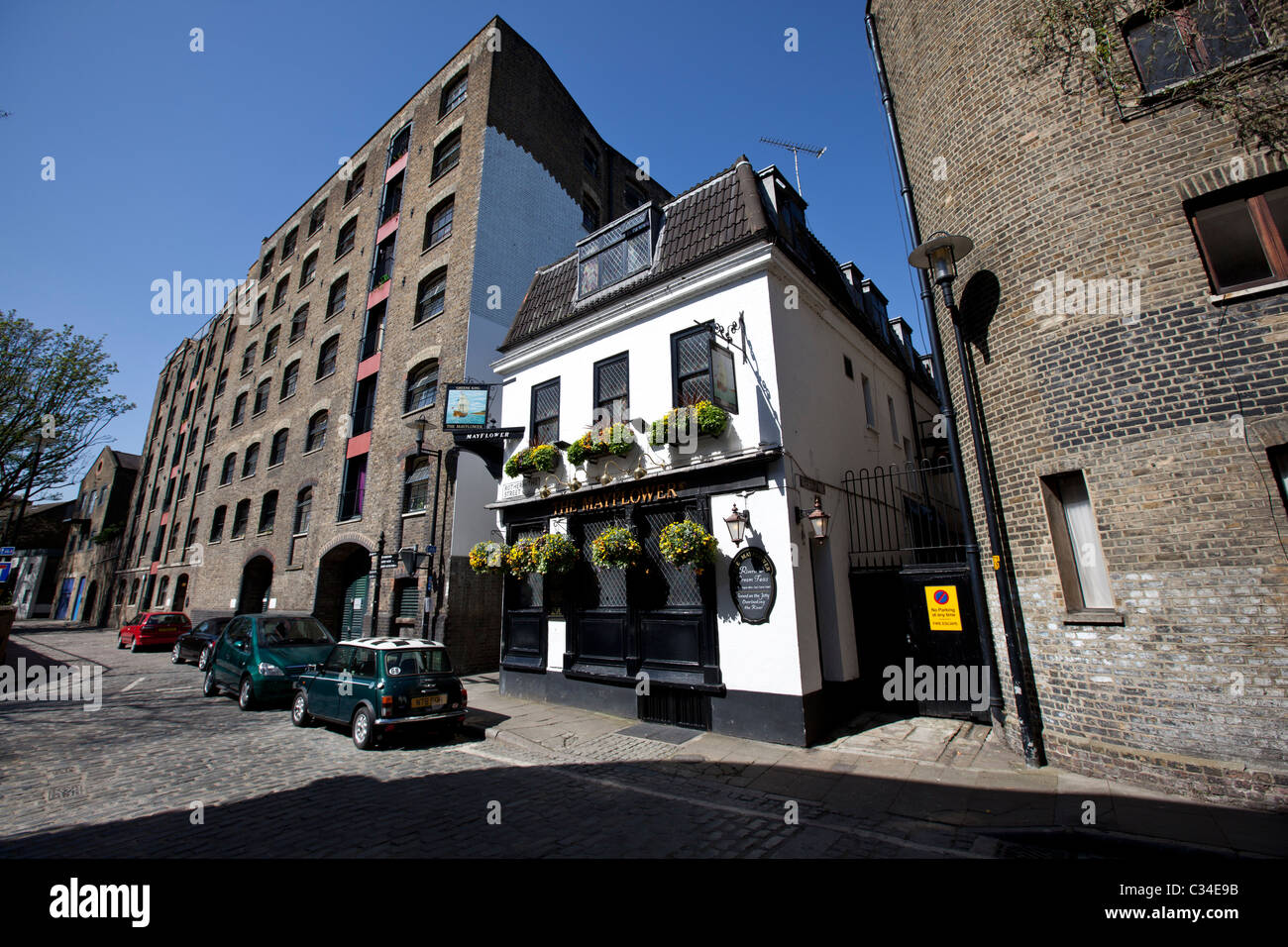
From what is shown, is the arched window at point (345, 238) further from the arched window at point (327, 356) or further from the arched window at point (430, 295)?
the arched window at point (430, 295)

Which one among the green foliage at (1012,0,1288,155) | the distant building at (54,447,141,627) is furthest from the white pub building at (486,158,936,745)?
the distant building at (54,447,141,627)

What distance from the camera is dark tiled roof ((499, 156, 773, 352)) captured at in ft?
32.9

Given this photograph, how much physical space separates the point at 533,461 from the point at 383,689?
5222 mm

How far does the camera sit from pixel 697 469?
370 inches

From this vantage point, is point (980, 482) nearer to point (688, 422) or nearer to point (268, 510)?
point (688, 422)

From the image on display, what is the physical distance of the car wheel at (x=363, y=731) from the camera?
8469 millimetres

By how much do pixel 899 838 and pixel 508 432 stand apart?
1087 cm

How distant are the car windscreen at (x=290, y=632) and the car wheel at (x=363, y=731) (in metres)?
4.52

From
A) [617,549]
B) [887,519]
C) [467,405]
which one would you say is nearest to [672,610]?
[617,549]

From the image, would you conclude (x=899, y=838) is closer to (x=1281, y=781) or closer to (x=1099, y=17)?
(x=1281, y=781)

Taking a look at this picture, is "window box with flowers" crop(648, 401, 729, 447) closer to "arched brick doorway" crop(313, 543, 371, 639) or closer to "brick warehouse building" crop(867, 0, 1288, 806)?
"brick warehouse building" crop(867, 0, 1288, 806)

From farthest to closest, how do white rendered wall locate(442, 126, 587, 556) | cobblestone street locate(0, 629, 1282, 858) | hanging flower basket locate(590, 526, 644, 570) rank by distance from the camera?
1. white rendered wall locate(442, 126, 587, 556)
2. hanging flower basket locate(590, 526, 644, 570)
3. cobblestone street locate(0, 629, 1282, 858)

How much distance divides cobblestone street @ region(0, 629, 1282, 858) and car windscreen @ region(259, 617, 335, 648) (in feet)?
7.47
